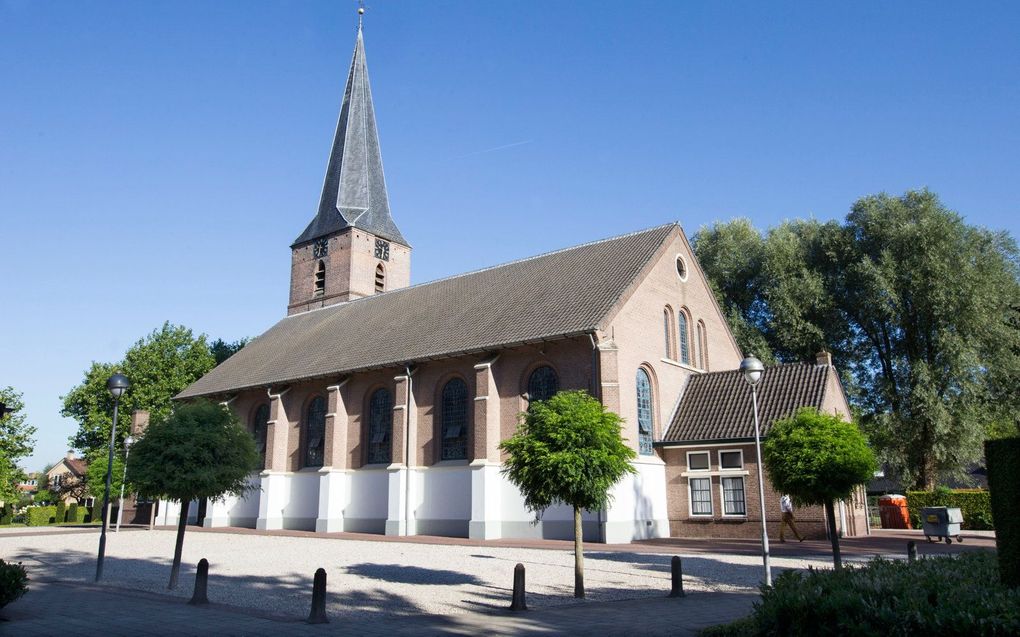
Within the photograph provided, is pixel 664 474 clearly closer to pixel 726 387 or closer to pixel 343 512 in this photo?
pixel 726 387

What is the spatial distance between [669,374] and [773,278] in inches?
559

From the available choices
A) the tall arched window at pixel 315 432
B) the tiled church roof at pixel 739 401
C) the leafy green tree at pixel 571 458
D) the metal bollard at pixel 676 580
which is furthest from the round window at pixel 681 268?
the metal bollard at pixel 676 580

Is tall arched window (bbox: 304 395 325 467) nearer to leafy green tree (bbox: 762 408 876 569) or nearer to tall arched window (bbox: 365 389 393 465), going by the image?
tall arched window (bbox: 365 389 393 465)

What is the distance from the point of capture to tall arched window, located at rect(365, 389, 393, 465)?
32.5m

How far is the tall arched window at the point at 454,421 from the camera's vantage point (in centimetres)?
2980

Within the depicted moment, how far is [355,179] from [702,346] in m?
28.0

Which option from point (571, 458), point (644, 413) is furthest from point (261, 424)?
point (571, 458)

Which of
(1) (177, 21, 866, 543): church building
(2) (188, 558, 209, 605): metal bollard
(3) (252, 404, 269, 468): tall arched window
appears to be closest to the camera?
(2) (188, 558, 209, 605): metal bollard

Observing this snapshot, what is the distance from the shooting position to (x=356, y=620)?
36.3 ft

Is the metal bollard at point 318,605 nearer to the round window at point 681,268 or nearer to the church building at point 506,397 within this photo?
the church building at point 506,397

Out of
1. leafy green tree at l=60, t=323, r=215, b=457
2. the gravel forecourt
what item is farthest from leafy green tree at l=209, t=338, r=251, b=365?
the gravel forecourt

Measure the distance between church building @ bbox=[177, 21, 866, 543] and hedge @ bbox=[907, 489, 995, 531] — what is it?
749 centimetres

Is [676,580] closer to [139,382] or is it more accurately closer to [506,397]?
[506,397]

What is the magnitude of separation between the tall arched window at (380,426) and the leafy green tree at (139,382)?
2583cm
